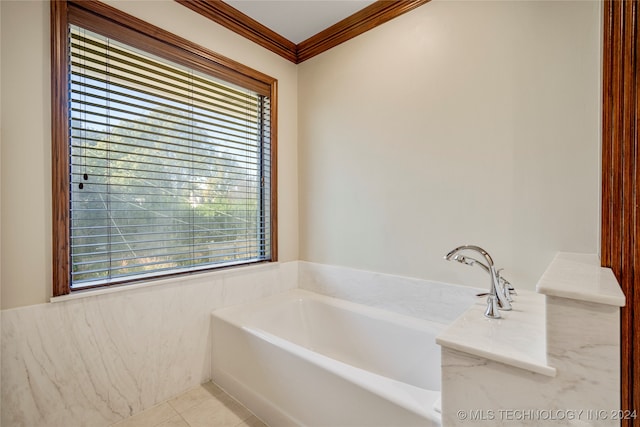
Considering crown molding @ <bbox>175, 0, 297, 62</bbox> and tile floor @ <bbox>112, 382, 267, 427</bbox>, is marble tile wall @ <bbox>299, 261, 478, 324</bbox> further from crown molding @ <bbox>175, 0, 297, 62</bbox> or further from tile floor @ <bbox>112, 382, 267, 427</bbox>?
crown molding @ <bbox>175, 0, 297, 62</bbox>

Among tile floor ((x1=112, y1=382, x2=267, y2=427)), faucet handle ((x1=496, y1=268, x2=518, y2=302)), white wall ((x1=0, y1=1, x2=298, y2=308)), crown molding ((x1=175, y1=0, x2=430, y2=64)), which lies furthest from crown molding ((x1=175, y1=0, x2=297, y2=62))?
tile floor ((x1=112, y1=382, x2=267, y2=427))

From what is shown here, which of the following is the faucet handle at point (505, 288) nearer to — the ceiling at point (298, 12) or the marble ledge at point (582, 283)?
the marble ledge at point (582, 283)

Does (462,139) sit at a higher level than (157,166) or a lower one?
higher

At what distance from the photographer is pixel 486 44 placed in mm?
1583

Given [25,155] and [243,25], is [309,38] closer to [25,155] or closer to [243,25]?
[243,25]

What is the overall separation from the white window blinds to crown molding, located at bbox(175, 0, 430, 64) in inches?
16.1

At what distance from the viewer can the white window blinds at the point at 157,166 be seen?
1500mm

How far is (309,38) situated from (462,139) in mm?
1551

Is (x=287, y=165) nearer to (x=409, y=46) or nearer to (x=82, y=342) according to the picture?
(x=409, y=46)

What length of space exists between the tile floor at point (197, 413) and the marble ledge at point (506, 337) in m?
1.26

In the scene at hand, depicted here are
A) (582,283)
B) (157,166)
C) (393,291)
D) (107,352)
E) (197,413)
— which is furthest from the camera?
(393,291)

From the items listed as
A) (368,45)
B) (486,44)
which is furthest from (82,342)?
(486,44)

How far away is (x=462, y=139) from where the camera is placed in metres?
1.67

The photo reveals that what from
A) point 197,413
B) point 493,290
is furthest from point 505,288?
point 197,413
